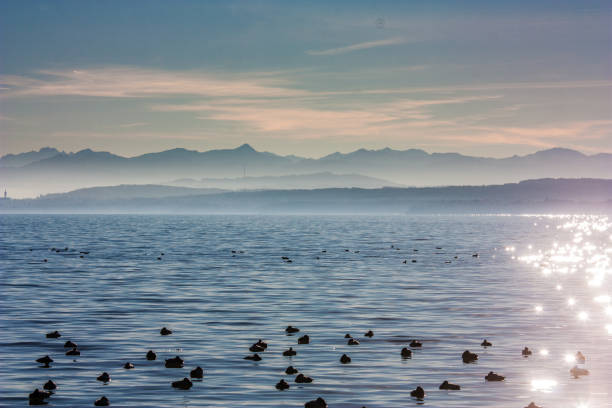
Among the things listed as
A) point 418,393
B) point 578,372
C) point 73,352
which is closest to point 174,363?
point 73,352

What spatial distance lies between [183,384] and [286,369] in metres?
3.70

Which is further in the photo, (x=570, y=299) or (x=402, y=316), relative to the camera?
(x=570, y=299)

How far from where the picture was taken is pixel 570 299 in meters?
45.7

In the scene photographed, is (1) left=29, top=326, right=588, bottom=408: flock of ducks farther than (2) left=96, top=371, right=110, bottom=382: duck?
No

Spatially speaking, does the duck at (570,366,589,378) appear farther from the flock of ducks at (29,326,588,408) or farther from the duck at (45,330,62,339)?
the duck at (45,330,62,339)

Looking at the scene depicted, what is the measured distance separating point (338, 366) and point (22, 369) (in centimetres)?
925

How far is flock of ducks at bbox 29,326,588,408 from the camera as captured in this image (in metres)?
20.9

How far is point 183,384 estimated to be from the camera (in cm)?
2255

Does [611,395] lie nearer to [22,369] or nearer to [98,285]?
[22,369]

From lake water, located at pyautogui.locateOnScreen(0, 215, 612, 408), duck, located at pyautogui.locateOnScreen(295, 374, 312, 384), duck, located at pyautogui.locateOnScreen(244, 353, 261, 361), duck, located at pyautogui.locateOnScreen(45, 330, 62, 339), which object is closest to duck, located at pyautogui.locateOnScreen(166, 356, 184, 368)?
lake water, located at pyautogui.locateOnScreen(0, 215, 612, 408)

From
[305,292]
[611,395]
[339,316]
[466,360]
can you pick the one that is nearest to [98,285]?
[305,292]

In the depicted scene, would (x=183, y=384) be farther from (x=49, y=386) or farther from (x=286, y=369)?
(x=286, y=369)

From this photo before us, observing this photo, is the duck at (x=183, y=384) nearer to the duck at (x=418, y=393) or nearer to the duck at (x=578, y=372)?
the duck at (x=418, y=393)

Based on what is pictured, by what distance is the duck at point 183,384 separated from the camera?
73.9 ft
